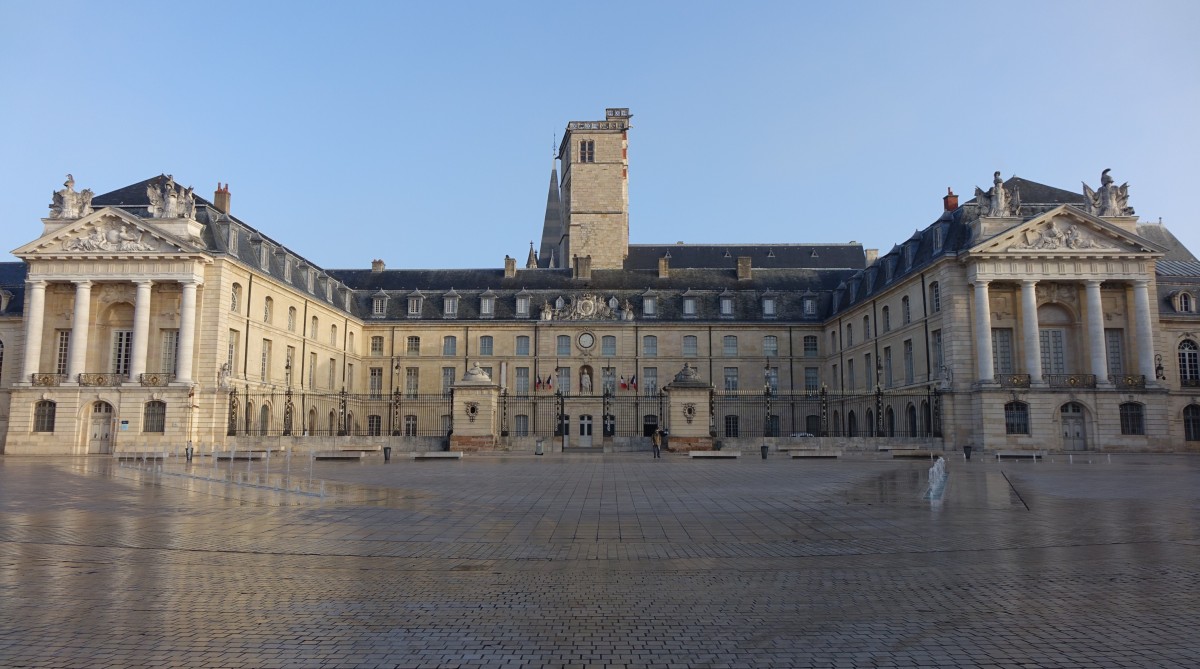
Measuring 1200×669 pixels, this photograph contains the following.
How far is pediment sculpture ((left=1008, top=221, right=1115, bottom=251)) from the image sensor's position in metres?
38.4

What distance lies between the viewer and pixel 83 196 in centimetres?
4000

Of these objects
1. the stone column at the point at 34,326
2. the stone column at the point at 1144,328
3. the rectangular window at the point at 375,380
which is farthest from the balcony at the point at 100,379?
the stone column at the point at 1144,328

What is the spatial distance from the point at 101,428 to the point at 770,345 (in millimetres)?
39392

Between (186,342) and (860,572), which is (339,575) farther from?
(186,342)

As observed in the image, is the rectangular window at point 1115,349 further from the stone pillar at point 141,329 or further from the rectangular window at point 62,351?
the rectangular window at point 62,351

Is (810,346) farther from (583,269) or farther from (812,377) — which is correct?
(583,269)

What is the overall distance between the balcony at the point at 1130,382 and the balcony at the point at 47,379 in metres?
48.1

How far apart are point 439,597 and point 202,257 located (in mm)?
36018

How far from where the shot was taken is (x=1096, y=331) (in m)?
38.1

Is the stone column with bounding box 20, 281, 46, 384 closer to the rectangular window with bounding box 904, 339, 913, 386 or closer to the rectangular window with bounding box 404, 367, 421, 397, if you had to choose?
the rectangular window with bounding box 404, 367, 421, 397

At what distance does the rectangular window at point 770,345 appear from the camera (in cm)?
5678

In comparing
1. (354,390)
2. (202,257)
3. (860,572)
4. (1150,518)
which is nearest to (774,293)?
(354,390)

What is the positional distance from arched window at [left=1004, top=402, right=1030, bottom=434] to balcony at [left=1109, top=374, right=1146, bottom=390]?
4.39 m

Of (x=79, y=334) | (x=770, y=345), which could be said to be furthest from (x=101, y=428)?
(x=770, y=345)
